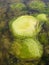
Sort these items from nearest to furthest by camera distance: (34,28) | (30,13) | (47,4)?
(34,28)
(30,13)
(47,4)

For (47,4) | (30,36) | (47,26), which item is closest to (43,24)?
(47,26)

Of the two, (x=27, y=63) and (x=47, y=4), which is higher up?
(x=47, y=4)

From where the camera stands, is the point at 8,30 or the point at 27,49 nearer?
the point at 27,49

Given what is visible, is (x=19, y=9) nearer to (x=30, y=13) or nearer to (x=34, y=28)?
(x=30, y=13)

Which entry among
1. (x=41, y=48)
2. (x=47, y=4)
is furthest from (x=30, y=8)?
(x=41, y=48)

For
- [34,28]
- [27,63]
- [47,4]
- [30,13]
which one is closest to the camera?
[27,63]

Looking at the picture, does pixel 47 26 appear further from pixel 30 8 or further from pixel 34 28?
pixel 30 8

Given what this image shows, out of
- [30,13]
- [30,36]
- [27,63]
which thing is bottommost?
[27,63]

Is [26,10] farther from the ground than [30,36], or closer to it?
farther from the ground

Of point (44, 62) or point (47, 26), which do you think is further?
point (47, 26)
